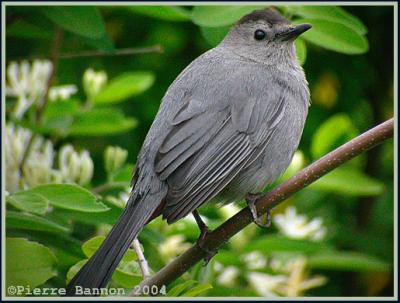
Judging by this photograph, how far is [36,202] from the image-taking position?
10.3 feet

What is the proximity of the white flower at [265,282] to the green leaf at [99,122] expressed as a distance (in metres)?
1.04

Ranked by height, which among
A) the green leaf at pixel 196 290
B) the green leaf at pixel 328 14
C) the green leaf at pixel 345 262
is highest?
the green leaf at pixel 328 14

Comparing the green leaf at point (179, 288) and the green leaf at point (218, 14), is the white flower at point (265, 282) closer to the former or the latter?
the green leaf at point (179, 288)

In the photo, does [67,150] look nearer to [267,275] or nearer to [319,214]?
[267,275]

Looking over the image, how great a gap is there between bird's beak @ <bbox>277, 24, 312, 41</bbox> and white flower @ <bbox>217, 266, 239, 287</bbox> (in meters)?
1.24

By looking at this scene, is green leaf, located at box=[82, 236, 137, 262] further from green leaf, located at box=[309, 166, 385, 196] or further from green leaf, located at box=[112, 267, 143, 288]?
green leaf, located at box=[309, 166, 385, 196]

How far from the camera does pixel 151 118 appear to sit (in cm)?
510

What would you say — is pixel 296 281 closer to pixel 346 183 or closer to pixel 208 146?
pixel 346 183

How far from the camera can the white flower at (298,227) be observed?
14.3 feet

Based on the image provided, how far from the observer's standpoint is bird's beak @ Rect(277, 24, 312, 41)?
3.98 metres

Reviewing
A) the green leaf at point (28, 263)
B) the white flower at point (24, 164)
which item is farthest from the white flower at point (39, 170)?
the green leaf at point (28, 263)

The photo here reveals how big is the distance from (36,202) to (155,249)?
3.18ft

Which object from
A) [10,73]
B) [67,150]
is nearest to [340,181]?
[67,150]

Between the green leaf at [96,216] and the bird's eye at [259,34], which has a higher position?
the bird's eye at [259,34]
